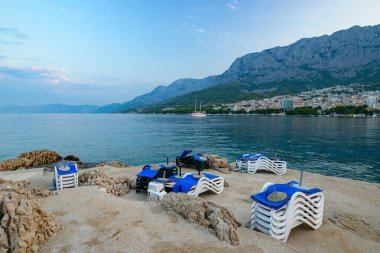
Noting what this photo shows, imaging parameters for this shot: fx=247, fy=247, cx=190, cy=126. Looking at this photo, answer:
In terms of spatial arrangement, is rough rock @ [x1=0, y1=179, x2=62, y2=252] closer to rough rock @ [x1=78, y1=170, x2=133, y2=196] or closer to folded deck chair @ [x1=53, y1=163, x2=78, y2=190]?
rough rock @ [x1=78, y1=170, x2=133, y2=196]

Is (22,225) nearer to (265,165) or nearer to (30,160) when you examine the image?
(265,165)

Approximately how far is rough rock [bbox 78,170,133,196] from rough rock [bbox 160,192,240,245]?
193 inches

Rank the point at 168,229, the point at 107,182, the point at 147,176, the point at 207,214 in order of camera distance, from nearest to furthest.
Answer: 1. the point at 168,229
2. the point at 207,214
3. the point at 107,182
4. the point at 147,176

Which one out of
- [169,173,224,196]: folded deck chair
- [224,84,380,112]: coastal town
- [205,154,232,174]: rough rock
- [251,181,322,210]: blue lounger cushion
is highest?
[224,84,380,112]: coastal town

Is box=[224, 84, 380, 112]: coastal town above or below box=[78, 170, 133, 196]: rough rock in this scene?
above

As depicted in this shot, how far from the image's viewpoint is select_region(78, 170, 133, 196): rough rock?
12.3 meters

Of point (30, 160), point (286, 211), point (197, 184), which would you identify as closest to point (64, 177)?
point (197, 184)

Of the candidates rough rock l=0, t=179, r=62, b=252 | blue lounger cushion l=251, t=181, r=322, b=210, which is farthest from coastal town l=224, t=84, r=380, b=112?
rough rock l=0, t=179, r=62, b=252

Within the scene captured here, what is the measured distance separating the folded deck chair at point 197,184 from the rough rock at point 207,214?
120 inches

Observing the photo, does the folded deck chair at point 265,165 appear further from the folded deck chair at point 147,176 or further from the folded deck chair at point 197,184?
the folded deck chair at point 147,176

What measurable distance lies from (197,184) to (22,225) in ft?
23.9

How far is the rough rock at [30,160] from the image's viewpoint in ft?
77.9

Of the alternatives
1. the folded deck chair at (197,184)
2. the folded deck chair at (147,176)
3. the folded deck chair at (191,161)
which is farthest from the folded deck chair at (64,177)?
the folded deck chair at (191,161)

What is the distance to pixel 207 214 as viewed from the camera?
7398 mm
